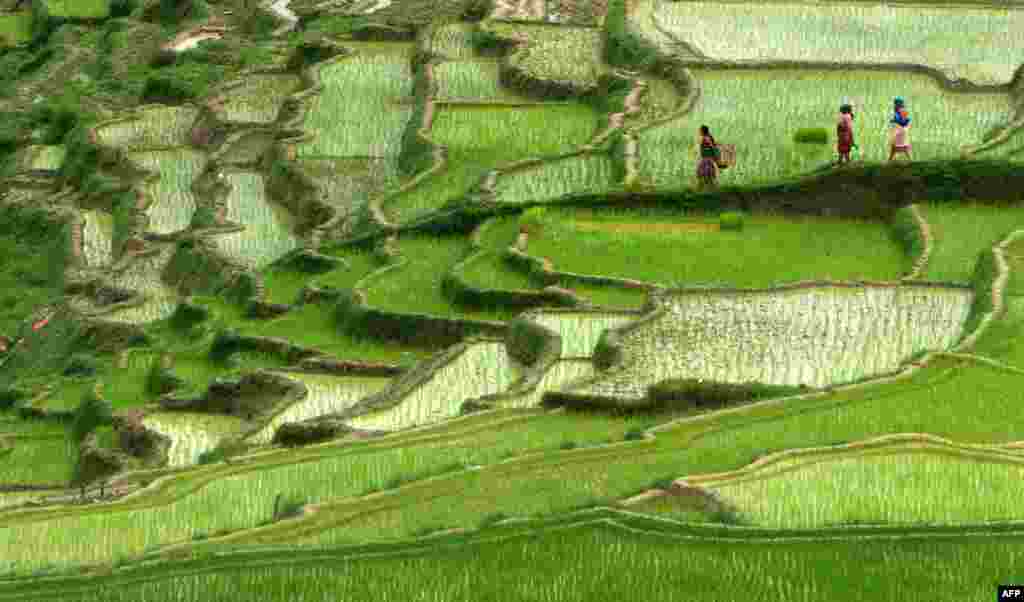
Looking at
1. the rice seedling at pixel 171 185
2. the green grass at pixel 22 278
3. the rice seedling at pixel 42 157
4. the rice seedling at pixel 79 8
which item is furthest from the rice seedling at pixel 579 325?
the rice seedling at pixel 79 8

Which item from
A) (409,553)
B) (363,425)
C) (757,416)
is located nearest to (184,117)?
(363,425)

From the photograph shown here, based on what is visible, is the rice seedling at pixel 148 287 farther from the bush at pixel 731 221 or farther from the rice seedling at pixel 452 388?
the rice seedling at pixel 452 388

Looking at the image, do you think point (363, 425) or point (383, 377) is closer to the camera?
point (363, 425)

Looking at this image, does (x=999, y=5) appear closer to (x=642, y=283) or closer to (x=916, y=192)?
(x=916, y=192)

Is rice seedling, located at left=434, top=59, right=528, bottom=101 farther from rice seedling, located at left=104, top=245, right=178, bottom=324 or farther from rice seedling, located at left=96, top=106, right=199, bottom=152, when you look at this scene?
rice seedling, located at left=104, top=245, right=178, bottom=324

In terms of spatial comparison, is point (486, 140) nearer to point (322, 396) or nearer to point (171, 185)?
point (171, 185)

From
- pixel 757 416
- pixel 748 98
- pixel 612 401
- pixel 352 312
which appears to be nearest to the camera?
pixel 757 416

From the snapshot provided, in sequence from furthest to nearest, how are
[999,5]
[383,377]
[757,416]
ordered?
[999,5] < [383,377] < [757,416]
